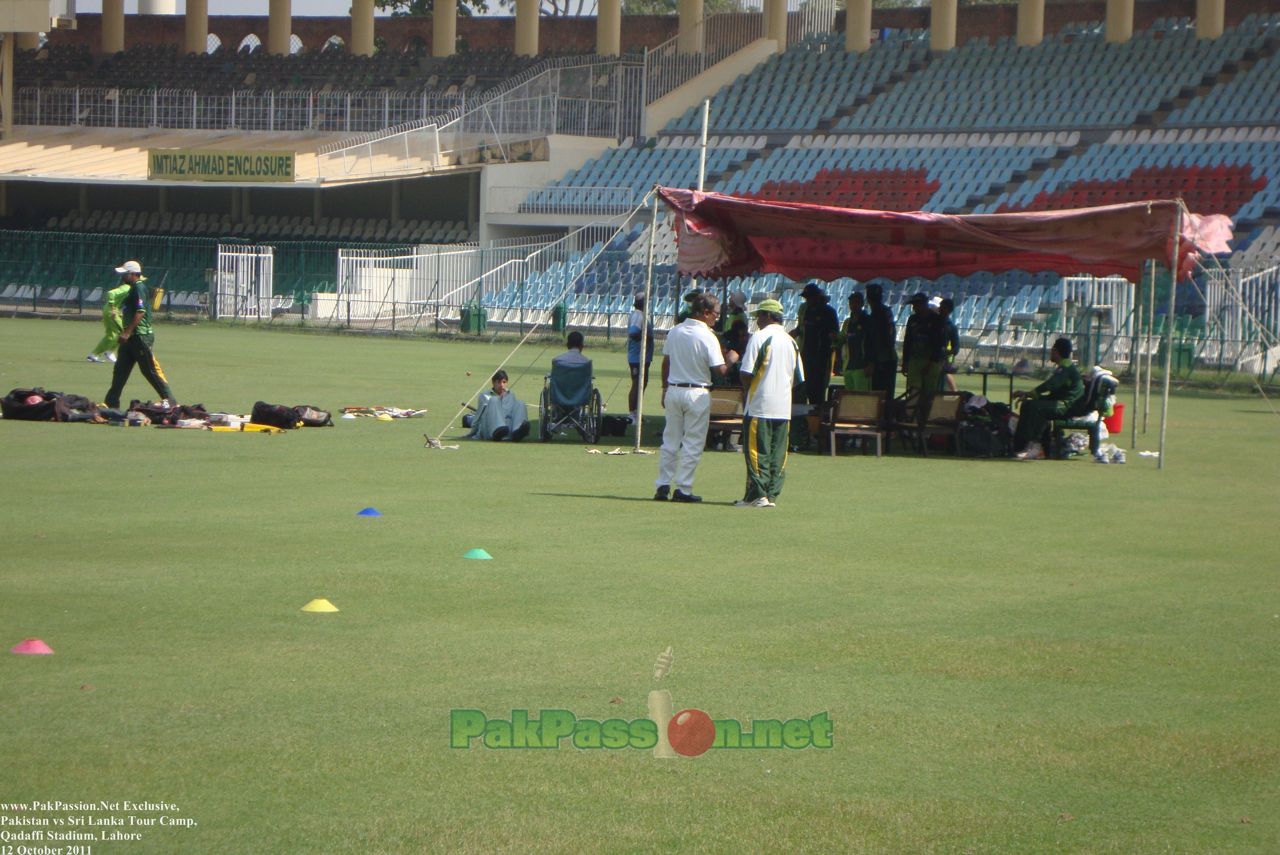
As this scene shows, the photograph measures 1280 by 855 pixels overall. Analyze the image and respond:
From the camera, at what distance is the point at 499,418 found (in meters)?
16.6

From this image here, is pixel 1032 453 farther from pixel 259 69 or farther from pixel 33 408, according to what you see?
pixel 259 69

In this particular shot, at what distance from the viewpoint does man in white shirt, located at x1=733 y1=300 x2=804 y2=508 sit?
39.5ft

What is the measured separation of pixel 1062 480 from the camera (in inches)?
575

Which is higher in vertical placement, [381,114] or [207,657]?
[381,114]

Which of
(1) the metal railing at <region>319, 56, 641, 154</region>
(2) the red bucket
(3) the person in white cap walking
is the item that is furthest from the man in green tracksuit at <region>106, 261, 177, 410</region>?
(1) the metal railing at <region>319, 56, 641, 154</region>

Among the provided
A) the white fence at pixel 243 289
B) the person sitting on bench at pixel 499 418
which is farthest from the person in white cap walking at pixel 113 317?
the white fence at pixel 243 289

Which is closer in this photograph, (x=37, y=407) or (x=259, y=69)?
(x=37, y=407)

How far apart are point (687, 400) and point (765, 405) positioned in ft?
1.91

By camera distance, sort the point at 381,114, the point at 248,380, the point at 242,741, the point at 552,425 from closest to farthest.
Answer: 1. the point at 242,741
2. the point at 552,425
3. the point at 248,380
4. the point at 381,114

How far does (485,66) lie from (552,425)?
35.3m

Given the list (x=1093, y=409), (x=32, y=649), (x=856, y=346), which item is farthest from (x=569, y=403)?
(x=32, y=649)

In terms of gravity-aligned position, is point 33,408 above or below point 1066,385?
below

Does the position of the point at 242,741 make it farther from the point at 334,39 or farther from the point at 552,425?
the point at 334,39

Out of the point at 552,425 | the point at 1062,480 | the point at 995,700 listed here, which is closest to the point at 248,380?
the point at 552,425
